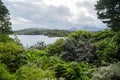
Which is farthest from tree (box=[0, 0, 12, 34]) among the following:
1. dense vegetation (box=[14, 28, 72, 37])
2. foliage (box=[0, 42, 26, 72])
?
foliage (box=[0, 42, 26, 72])

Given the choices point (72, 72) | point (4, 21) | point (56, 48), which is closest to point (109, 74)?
point (72, 72)

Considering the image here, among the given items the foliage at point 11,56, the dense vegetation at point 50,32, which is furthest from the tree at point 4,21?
the foliage at point 11,56

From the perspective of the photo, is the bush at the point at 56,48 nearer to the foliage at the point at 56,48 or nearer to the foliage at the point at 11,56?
the foliage at the point at 56,48

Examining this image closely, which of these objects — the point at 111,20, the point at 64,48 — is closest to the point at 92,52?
the point at 64,48

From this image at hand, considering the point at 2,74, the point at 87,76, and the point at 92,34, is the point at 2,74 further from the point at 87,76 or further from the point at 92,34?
the point at 92,34

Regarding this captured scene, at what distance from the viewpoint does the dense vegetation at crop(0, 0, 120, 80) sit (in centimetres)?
1341

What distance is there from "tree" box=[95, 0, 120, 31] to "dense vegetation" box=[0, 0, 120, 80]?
63cm

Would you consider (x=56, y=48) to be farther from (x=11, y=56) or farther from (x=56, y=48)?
(x=11, y=56)

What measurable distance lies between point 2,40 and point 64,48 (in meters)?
4.92

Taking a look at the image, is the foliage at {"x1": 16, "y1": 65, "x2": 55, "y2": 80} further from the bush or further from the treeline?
the bush

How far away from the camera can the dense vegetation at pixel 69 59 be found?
528 inches

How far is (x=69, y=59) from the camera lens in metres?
19.6

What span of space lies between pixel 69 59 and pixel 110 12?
4.86 m

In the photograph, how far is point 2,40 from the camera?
17812mm
